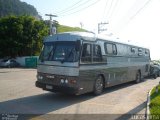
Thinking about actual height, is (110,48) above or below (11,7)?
below

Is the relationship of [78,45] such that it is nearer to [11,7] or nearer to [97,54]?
[97,54]

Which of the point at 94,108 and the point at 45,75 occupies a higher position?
the point at 45,75

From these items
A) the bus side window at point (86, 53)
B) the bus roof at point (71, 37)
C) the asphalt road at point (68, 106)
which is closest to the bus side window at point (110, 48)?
the bus roof at point (71, 37)

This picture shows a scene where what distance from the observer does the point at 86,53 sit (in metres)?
12.4

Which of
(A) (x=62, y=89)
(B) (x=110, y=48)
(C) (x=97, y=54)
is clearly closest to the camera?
(A) (x=62, y=89)

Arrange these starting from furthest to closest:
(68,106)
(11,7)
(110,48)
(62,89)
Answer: (11,7) < (110,48) < (62,89) < (68,106)

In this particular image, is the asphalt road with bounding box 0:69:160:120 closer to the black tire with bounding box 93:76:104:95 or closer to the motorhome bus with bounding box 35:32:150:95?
the black tire with bounding box 93:76:104:95

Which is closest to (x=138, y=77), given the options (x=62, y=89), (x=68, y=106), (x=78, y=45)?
(x=78, y=45)

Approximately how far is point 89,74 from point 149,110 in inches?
141

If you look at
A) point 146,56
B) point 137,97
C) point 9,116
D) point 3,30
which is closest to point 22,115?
point 9,116

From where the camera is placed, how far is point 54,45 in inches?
492

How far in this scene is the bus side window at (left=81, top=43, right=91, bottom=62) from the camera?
39.7 feet

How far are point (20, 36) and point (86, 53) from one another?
35904 mm

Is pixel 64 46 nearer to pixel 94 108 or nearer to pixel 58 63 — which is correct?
pixel 58 63
